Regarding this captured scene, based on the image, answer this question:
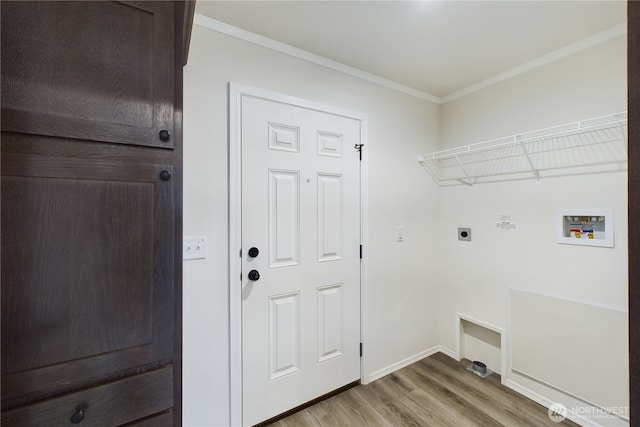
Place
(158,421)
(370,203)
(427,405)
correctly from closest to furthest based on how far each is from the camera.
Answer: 1. (158,421)
2. (427,405)
3. (370,203)

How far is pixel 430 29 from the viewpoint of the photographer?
1.56 meters

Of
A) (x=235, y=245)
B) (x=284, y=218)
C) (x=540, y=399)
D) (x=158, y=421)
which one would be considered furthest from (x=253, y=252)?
(x=540, y=399)

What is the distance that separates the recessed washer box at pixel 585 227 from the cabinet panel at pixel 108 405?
7.41ft

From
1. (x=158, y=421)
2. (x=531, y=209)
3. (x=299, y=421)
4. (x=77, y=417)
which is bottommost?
(x=299, y=421)

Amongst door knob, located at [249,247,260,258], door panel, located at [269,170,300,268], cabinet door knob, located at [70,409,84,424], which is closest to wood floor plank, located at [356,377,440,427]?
door panel, located at [269,170,300,268]

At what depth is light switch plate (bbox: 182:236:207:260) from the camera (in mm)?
1426

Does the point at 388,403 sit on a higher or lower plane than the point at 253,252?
lower

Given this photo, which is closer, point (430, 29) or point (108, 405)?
point (108, 405)

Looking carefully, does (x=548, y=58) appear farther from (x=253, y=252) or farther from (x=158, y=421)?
(x=158, y=421)

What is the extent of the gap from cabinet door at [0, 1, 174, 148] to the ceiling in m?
0.73

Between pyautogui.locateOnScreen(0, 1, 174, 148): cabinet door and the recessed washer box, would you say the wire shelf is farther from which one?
pyautogui.locateOnScreen(0, 1, 174, 148): cabinet door

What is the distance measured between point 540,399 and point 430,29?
8.11 feet

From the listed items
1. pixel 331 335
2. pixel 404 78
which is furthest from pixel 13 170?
pixel 404 78

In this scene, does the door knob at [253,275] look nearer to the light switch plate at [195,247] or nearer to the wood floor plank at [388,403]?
the light switch plate at [195,247]
